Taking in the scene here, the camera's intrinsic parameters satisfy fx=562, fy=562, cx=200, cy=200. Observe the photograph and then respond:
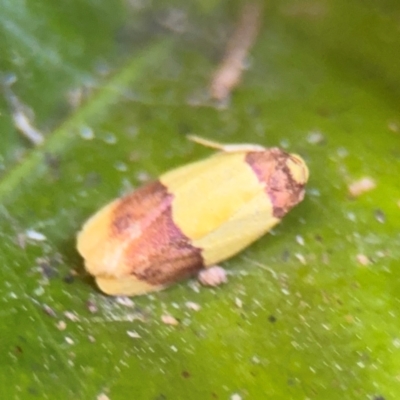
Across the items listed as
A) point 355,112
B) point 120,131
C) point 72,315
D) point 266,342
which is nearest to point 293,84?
point 355,112

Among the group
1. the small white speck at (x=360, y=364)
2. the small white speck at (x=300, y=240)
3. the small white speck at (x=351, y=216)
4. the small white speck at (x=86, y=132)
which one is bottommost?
the small white speck at (x=360, y=364)

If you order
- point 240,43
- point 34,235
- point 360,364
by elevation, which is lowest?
point 360,364

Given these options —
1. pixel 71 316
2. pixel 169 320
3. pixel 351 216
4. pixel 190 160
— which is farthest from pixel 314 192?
pixel 71 316

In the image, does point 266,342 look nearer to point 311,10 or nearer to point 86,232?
point 86,232

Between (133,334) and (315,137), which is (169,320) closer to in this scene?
(133,334)

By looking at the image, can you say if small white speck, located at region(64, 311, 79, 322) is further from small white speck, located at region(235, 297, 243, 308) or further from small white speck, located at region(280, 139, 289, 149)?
small white speck, located at region(280, 139, 289, 149)

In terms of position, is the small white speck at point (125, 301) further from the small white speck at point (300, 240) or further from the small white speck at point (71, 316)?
the small white speck at point (300, 240)

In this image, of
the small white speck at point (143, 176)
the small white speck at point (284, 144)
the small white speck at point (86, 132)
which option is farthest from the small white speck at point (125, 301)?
the small white speck at point (284, 144)
